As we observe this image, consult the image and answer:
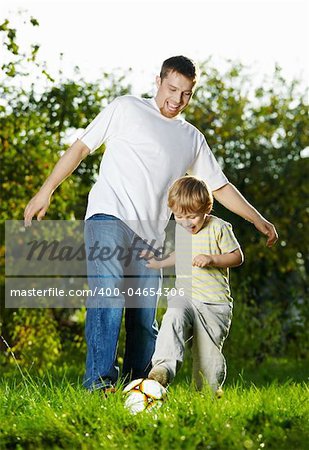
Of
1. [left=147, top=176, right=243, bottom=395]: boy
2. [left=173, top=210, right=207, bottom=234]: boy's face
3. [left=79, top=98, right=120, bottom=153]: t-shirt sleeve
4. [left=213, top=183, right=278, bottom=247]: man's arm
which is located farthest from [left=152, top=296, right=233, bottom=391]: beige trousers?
[left=79, top=98, right=120, bottom=153]: t-shirt sleeve

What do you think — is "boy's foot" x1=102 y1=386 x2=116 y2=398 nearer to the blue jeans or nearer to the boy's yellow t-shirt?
the blue jeans

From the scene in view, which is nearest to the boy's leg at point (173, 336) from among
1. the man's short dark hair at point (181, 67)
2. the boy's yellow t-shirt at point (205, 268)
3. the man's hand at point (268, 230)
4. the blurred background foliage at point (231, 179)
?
the boy's yellow t-shirt at point (205, 268)

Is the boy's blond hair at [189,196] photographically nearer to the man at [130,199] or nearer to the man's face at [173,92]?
the man at [130,199]

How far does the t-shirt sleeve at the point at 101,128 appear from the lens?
228 inches

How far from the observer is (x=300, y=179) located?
54.0ft

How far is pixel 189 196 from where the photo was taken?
5.48 m

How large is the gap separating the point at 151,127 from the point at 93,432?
6.67ft

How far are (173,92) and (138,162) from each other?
0.46 meters

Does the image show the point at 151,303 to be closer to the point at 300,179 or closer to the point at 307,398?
the point at 307,398

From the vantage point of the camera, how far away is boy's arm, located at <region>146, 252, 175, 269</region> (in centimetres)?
572

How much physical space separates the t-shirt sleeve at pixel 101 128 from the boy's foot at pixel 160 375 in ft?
4.48

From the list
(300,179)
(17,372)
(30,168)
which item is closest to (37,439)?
(17,372)

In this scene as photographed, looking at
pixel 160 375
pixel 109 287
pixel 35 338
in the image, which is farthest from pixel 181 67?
pixel 35 338

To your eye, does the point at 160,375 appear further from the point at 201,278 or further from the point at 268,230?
the point at 268,230
